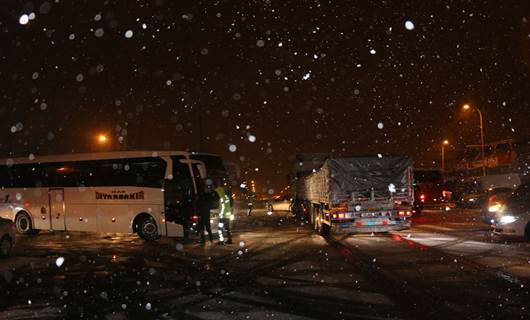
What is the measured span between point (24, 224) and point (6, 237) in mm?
8508

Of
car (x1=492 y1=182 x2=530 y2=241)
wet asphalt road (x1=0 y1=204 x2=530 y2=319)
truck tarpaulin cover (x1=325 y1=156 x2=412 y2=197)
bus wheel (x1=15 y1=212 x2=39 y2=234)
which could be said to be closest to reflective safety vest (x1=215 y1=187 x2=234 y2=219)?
wet asphalt road (x1=0 y1=204 x2=530 y2=319)

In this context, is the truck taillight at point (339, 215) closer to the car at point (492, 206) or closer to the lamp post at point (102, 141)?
the car at point (492, 206)

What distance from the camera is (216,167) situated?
20781 millimetres

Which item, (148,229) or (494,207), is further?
(494,207)

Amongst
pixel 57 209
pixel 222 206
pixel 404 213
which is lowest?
pixel 404 213

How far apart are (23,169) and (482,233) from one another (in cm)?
Answer: 1744

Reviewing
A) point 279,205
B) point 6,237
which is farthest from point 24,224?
point 279,205

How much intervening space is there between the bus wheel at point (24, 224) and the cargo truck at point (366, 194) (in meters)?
11.5

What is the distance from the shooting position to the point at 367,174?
719 inches

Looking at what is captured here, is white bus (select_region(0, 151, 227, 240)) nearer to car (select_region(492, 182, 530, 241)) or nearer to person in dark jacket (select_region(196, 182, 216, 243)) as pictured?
person in dark jacket (select_region(196, 182, 216, 243))

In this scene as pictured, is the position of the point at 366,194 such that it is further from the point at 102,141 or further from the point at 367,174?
the point at 102,141

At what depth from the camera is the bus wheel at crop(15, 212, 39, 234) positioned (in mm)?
21672

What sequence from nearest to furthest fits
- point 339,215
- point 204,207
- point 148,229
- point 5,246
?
point 5,246 < point 204,207 < point 339,215 < point 148,229

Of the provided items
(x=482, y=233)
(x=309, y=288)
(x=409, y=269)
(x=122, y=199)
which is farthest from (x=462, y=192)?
(x=309, y=288)
